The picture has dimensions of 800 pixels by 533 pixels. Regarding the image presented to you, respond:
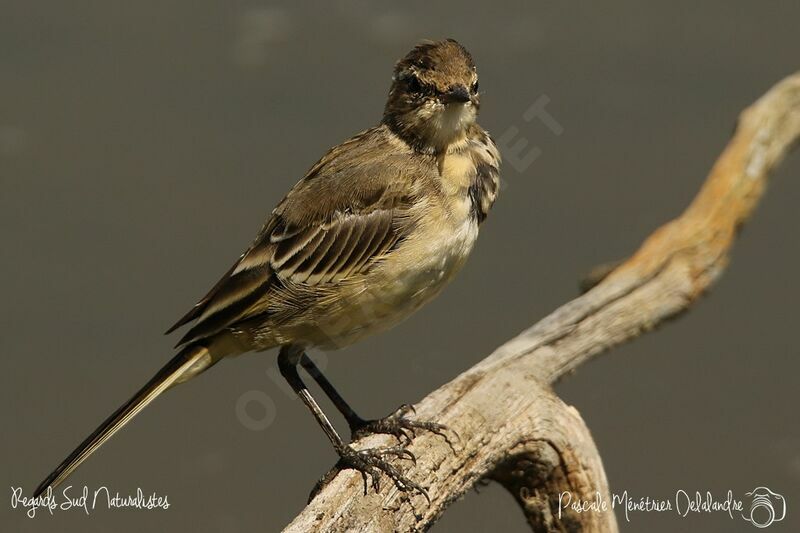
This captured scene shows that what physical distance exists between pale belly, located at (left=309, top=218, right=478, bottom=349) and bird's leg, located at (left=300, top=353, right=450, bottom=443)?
441mm

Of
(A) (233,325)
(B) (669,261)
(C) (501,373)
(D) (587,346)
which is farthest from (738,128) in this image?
(A) (233,325)

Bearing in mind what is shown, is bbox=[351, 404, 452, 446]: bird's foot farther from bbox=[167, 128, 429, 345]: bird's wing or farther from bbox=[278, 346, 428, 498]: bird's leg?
bbox=[167, 128, 429, 345]: bird's wing

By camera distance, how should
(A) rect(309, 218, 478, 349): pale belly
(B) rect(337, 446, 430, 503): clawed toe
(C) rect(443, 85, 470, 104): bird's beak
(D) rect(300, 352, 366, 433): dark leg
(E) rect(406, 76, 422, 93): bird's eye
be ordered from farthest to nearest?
1. (D) rect(300, 352, 366, 433): dark leg
2. (E) rect(406, 76, 422, 93): bird's eye
3. (C) rect(443, 85, 470, 104): bird's beak
4. (A) rect(309, 218, 478, 349): pale belly
5. (B) rect(337, 446, 430, 503): clawed toe

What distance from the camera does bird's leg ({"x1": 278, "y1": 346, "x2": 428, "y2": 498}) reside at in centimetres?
534

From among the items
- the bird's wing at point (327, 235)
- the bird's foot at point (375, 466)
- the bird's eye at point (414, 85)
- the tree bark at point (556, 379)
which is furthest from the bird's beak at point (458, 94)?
the bird's foot at point (375, 466)

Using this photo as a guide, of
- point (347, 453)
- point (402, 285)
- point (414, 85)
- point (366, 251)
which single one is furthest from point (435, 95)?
point (347, 453)

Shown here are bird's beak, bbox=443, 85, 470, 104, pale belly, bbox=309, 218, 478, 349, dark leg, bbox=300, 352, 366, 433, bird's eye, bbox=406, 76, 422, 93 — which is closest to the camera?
pale belly, bbox=309, 218, 478, 349

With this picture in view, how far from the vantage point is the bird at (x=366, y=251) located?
546 cm

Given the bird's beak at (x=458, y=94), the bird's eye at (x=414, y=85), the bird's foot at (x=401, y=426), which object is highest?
the bird's eye at (x=414, y=85)

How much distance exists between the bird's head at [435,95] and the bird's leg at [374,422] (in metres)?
1.24

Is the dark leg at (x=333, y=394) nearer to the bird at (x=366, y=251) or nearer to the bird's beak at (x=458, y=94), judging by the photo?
the bird at (x=366, y=251)

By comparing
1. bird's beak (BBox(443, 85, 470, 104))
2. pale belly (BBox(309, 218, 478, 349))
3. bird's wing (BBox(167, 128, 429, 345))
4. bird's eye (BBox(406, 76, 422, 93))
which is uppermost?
bird's eye (BBox(406, 76, 422, 93))

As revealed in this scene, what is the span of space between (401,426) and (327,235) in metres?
0.94

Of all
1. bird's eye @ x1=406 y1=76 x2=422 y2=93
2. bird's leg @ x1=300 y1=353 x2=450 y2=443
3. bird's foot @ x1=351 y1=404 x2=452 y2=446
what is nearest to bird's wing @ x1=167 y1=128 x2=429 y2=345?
bird's eye @ x1=406 y1=76 x2=422 y2=93
